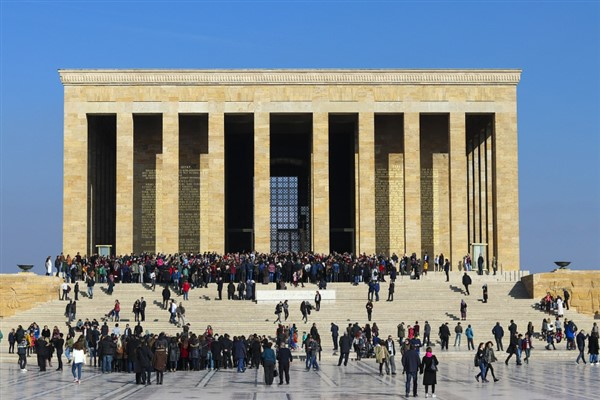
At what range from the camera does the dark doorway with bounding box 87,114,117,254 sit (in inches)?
2120

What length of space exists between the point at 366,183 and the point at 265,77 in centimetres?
760

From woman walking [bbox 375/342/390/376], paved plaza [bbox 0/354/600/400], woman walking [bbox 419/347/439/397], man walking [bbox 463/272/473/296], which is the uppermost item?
man walking [bbox 463/272/473/296]

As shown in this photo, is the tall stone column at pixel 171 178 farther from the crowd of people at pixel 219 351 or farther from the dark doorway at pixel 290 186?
the crowd of people at pixel 219 351

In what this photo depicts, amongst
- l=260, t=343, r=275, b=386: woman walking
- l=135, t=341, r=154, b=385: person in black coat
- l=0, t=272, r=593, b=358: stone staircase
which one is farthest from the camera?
l=0, t=272, r=593, b=358: stone staircase

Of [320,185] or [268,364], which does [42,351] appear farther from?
[320,185]

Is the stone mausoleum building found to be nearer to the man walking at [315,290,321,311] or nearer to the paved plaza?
the man walking at [315,290,321,311]

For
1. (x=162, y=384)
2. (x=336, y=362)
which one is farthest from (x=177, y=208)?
(x=162, y=384)

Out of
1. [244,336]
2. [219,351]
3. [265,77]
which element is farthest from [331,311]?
[265,77]

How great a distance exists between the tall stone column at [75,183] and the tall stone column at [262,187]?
877cm

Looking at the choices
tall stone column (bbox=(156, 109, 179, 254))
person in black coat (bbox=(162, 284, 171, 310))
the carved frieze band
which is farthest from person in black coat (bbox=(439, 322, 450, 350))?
the carved frieze band

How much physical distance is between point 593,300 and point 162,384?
79.9ft

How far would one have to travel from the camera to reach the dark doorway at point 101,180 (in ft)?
177

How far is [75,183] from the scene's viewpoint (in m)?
51.9

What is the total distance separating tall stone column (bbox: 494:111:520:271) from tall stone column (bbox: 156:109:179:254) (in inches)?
654
